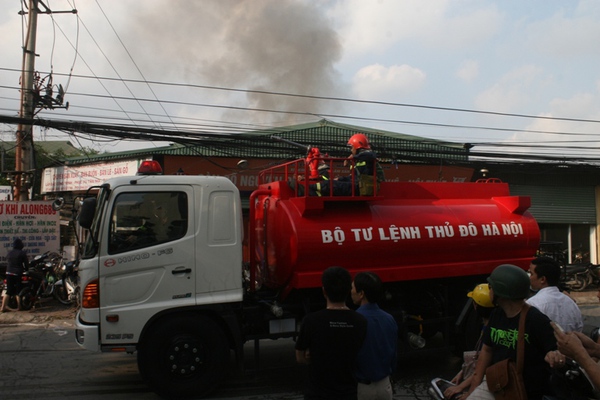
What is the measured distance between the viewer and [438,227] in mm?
6562

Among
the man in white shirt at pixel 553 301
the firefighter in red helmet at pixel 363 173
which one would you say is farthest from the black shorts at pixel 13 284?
the man in white shirt at pixel 553 301

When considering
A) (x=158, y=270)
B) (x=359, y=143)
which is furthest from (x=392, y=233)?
(x=158, y=270)

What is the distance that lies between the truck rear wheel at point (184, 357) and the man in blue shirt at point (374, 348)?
272cm

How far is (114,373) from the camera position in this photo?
671cm

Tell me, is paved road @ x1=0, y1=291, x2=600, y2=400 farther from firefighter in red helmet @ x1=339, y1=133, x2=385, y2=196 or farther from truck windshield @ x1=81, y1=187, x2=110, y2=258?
firefighter in red helmet @ x1=339, y1=133, x2=385, y2=196

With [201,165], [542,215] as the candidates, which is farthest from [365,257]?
[542,215]

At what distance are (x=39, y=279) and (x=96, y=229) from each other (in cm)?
727

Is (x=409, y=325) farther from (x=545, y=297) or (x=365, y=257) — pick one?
(x=545, y=297)

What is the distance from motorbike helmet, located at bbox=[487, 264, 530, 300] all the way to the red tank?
3020 millimetres

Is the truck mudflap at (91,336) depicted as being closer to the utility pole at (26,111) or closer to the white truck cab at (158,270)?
the white truck cab at (158,270)

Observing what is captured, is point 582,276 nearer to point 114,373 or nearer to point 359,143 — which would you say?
point 359,143

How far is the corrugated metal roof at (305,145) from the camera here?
15070 millimetres

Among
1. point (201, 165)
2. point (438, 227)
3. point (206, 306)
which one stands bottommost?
point (206, 306)

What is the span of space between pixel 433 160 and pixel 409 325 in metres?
10.7
